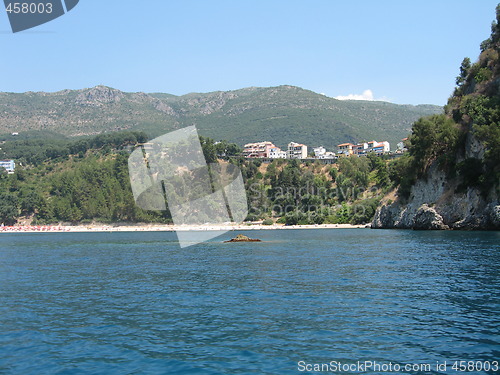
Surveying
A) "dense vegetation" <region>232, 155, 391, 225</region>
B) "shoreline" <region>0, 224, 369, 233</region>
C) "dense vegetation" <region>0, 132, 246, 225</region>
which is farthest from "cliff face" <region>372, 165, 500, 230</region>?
"dense vegetation" <region>0, 132, 246, 225</region>

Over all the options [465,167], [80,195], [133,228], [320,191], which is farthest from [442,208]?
[80,195]

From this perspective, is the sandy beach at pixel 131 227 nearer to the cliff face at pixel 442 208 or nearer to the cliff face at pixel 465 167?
the cliff face at pixel 442 208

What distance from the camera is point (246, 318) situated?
18.6 m

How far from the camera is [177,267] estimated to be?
121 feet

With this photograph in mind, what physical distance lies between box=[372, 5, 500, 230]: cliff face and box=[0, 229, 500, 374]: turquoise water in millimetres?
37598

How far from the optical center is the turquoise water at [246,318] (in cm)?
1381

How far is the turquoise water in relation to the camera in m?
13.8

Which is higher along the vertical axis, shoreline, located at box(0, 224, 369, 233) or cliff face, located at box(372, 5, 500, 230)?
cliff face, located at box(372, 5, 500, 230)

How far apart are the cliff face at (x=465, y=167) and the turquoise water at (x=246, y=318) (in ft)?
Answer: 123

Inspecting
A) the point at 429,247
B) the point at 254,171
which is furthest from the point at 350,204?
the point at 429,247

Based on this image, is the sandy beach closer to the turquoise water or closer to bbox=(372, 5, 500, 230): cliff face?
bbox=(372, 5, 500, 230): cliff face

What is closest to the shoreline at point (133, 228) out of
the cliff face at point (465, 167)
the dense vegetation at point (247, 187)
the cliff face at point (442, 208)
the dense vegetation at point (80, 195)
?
the dense vegetation at point (247, 187)

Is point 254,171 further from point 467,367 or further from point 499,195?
point 467,367

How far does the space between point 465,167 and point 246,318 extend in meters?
62.5
